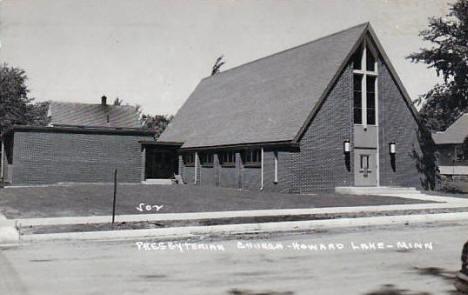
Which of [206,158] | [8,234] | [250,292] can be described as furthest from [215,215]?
[206,158]

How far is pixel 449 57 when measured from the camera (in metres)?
30.8

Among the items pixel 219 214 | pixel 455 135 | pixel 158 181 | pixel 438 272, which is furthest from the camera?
pixel 455 135

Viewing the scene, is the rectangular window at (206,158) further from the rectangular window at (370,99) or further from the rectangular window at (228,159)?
the rectangular window at (370,99)

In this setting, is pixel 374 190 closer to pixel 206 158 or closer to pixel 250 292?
pixel 206 158

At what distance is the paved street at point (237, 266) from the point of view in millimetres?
6684

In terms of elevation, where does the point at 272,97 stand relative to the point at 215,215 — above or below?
above

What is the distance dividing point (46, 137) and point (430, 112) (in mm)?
27036

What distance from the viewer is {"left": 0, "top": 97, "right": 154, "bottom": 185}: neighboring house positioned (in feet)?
102

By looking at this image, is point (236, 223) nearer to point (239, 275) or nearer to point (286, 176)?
point (239, 275)

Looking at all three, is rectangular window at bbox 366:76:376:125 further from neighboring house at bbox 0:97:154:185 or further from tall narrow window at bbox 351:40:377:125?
neighboring house at bbox 0:97:154:185

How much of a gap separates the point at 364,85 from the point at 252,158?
7.26 meters

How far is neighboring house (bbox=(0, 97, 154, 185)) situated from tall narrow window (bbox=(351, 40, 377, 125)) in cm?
1471

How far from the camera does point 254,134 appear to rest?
2664 centimetres

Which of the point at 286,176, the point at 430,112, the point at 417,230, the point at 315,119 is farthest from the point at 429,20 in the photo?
the point at 417,230
